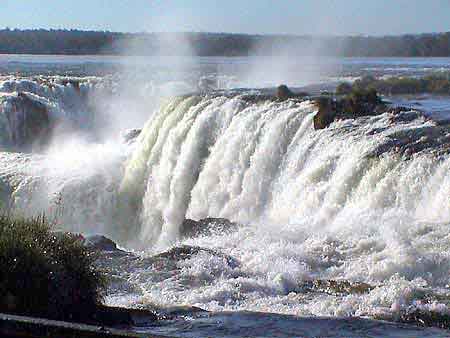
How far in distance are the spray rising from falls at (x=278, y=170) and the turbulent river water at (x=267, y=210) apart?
29 mm

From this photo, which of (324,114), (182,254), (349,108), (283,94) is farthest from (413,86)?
(182,254)

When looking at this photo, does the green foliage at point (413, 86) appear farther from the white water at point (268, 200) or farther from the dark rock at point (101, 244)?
the dark rock at point (101, 244)

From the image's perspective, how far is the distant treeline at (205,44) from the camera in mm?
53844

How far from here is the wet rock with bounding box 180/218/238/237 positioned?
13.3 meters

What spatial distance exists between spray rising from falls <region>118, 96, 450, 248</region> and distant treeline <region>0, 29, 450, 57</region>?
118 feet

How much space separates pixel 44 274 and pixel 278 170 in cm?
856

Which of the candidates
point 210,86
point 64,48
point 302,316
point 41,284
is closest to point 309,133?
point 302,316

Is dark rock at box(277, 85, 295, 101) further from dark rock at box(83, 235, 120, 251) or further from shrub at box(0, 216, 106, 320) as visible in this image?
shrub at box(0, 216, 106, 320)

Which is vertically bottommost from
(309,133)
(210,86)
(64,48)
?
(309,133)

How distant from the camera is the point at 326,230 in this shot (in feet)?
38.4

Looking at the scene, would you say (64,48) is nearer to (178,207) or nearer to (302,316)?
(178,207)

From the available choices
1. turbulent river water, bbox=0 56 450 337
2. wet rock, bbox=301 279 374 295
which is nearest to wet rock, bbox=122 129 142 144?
turbulent river water, bbox=0 56 450 337

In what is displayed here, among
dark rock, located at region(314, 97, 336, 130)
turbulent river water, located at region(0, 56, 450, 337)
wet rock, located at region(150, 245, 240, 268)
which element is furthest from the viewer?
dark rock, located at region(314, 97, 336, 130)

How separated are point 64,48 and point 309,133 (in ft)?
217
